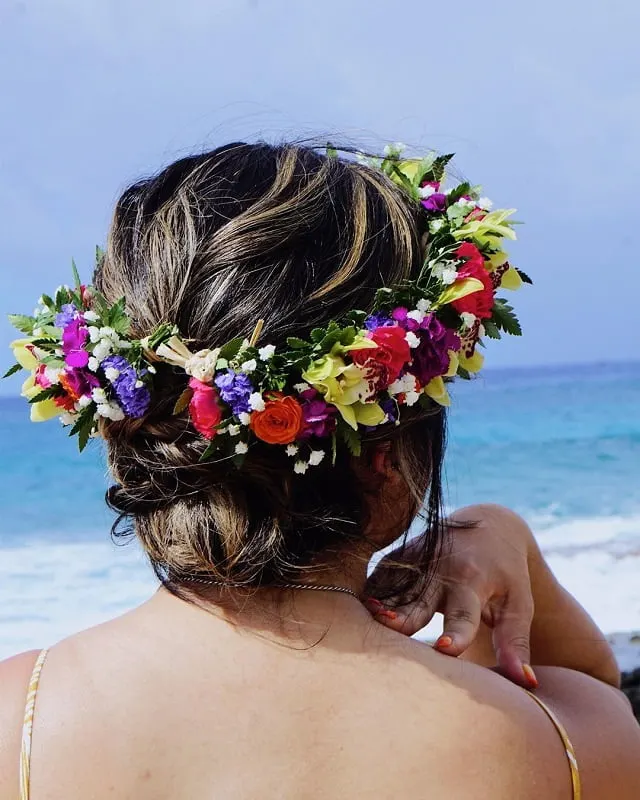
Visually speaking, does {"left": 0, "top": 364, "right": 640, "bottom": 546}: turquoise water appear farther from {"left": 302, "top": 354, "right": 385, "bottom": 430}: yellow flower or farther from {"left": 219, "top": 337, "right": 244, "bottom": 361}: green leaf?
{"left": 219, "top": 337, "right": 244, "bottom": 361}: green leaf

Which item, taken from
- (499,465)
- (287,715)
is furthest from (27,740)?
(499,465)

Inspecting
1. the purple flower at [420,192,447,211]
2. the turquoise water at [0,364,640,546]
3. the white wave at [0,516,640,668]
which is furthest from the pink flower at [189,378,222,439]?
the turquoise water at [0,364,640,546]

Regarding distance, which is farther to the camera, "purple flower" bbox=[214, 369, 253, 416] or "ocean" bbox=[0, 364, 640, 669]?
"ocean" bbox=[0, 364, 640, 669]

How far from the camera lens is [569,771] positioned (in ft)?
4.54

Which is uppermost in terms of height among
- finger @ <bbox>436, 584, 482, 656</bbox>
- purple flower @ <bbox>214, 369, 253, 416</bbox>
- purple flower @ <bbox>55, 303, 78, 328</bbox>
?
purple flower @ <bbox>55, 303, 78, 328</bbox>

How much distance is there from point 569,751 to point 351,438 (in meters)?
0.60

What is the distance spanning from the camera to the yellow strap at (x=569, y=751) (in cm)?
138

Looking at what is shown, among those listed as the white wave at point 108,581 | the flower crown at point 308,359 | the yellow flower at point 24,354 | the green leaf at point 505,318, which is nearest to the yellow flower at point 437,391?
the flower crown at point 308,359

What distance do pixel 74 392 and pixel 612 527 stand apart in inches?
363

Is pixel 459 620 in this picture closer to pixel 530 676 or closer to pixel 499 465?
pixel 530 676

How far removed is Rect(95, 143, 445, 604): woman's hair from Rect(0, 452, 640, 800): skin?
73 mm

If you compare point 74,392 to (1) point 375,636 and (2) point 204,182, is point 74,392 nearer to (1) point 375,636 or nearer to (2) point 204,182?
(2) point 204,182

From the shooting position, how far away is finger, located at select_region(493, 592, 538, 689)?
1.63 metres

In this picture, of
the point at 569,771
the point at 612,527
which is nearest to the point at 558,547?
the point at 612,527
